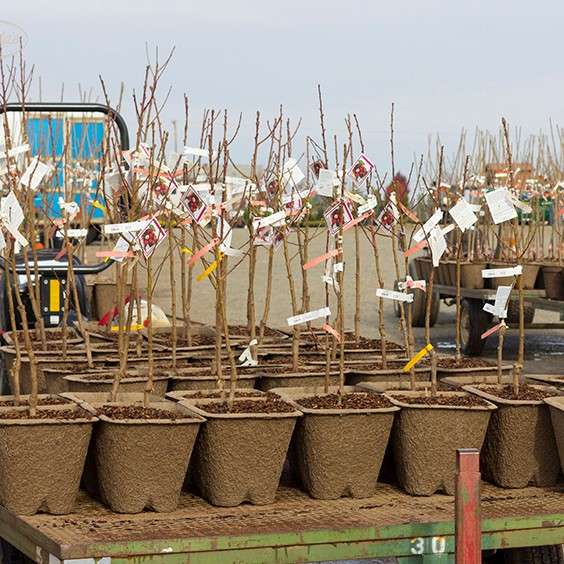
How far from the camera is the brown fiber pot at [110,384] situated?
4.42 m

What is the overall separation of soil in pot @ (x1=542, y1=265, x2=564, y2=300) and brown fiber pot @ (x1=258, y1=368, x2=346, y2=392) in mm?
5359

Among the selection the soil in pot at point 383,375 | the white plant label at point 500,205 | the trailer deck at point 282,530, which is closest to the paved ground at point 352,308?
the soil in pot at point 383,375

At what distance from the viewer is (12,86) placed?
575 centimetres

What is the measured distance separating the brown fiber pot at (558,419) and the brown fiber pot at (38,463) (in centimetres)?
137

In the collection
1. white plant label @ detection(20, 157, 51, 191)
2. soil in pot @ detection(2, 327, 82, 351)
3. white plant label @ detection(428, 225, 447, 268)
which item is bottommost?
soil in pot @ detection(2, 327, 82, 351)

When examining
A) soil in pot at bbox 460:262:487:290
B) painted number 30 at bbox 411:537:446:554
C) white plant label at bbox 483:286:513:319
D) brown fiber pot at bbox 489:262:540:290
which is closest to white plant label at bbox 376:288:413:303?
white plant label at bbox 483:286:513:319

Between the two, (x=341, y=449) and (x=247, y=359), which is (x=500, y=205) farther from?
(x=247, y=359)

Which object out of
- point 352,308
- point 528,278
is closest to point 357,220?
point 528,278

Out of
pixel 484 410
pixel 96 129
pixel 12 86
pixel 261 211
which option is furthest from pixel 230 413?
pixel 96 129

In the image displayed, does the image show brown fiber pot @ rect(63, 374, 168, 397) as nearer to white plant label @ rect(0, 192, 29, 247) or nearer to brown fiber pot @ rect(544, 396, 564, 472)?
white plant label @ rect(0, 192, 29, 247)

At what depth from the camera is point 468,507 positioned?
3135 mm

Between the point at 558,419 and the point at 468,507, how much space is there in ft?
3.01

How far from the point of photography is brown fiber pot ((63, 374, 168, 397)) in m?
4.42

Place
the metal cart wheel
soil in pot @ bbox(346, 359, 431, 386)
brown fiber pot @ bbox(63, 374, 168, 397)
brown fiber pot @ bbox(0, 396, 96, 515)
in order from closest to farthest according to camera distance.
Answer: brown fiber pot @ bbox(0, 396, 96, 515) → brown fiber pot @ bbox(63, 374, 168, 397) → soil in pot @ bbox(346, 359, 431, 386) → the metal cart wheel
